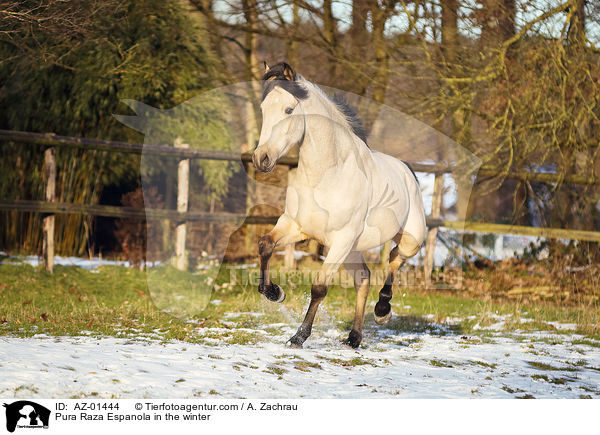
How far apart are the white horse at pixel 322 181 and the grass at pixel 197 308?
878 millimetres

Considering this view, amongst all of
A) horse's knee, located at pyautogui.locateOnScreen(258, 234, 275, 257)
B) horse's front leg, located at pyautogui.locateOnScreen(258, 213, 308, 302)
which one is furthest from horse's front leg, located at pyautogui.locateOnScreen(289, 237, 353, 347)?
horse's knee, located at pyautogui.locateOnScreen(258, 234, 275, 257)

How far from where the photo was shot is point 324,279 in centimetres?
424

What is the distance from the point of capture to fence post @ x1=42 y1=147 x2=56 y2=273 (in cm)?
767

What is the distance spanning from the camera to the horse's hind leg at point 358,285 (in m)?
4.61

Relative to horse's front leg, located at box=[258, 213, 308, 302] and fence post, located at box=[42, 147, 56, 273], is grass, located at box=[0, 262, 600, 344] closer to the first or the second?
fence post, located at box=[42, 147, 56, 273]

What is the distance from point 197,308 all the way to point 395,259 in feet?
7.76

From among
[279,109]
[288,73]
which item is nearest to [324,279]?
[279,109]

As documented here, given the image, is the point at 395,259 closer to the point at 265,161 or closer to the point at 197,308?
the point at 265,161

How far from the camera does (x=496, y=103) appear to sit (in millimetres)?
8594
